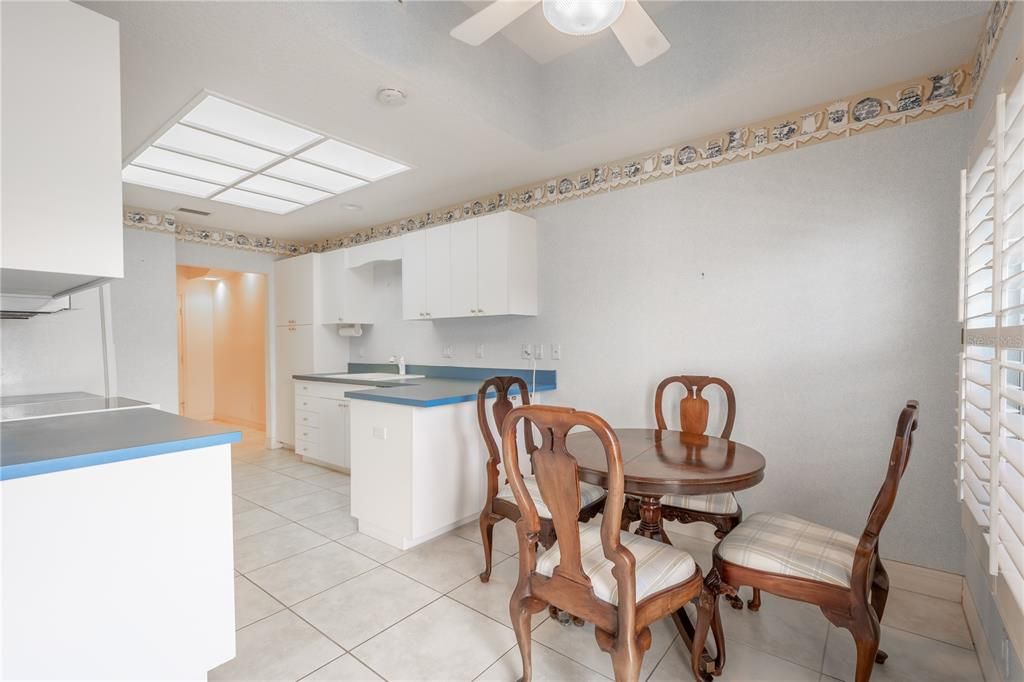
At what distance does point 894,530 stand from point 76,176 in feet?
12.0

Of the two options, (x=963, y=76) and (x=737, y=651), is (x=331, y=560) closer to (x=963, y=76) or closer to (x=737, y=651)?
(x=737, y=651)

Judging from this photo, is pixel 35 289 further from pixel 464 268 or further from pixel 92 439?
pixel 464 268

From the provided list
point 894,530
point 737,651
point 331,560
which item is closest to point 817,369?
point 894,530

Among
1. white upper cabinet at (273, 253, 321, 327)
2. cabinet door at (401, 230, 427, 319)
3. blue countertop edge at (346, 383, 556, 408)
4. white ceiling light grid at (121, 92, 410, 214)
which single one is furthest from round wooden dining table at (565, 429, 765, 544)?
white upper cabinet at (273, 253, 321, 327)

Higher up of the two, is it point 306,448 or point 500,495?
point 500,495

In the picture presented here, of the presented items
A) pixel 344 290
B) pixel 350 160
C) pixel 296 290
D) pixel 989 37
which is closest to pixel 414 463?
pixel 350 160

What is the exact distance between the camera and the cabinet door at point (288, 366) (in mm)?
→ 5043

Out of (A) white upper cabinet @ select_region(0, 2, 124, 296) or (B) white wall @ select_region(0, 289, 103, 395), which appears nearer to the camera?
(A) white upper cabinet @ select_region(0, 2, 124, 296)

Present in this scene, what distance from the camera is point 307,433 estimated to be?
4637mm

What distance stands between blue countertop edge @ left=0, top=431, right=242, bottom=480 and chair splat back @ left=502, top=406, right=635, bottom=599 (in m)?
0.95

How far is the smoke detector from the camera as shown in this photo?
87.8 inches

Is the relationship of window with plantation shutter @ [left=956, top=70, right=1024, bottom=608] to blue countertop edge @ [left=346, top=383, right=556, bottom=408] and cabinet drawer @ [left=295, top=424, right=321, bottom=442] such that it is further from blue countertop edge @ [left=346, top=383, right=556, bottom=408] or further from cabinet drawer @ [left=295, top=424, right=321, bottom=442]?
cabinet drawer @ [left=295, top=424, right=321, bottom=442]

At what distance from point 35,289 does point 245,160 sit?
60.5 inches

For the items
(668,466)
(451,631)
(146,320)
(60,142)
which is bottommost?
(451,631)
